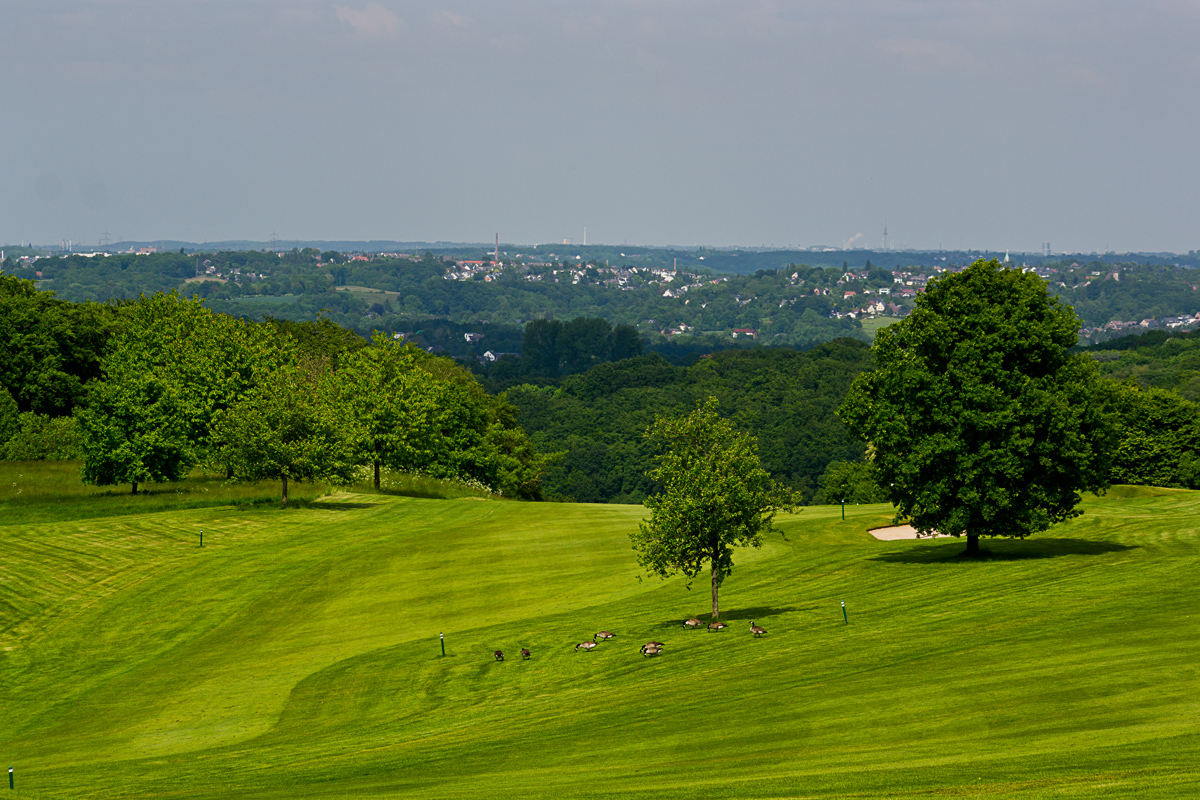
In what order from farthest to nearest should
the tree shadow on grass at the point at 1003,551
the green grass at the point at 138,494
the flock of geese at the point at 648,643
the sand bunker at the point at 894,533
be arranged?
the green grass at the point at 138,494, the sand bunker at the point at 894,533, the tree shadow on grass at the point at 1003,551, the flock of geese at the point at 648,643

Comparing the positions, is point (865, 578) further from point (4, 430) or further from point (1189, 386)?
point (1189, 386)

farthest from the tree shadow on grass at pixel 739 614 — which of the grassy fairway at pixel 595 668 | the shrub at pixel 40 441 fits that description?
the shrub at pixel 40 441

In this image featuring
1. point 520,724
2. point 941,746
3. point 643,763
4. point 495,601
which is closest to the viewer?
point 941,746

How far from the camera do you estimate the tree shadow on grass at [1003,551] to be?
1580 inches

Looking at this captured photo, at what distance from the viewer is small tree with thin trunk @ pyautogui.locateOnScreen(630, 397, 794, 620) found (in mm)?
31906

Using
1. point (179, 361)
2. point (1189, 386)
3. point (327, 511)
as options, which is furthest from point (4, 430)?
point (1189, 386)

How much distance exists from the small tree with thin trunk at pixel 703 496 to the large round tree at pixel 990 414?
7622 millimetres

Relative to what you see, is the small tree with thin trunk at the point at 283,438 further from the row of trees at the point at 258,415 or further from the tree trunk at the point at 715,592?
the tree trunk at the point at 715,592

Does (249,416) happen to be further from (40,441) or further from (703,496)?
(703,496)

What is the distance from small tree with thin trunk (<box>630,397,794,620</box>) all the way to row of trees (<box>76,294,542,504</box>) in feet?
126

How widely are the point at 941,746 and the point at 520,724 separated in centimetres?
1028

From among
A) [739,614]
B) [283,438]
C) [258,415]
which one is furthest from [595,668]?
[283,438]

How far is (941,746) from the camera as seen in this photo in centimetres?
1909

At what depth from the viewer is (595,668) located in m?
30.1
